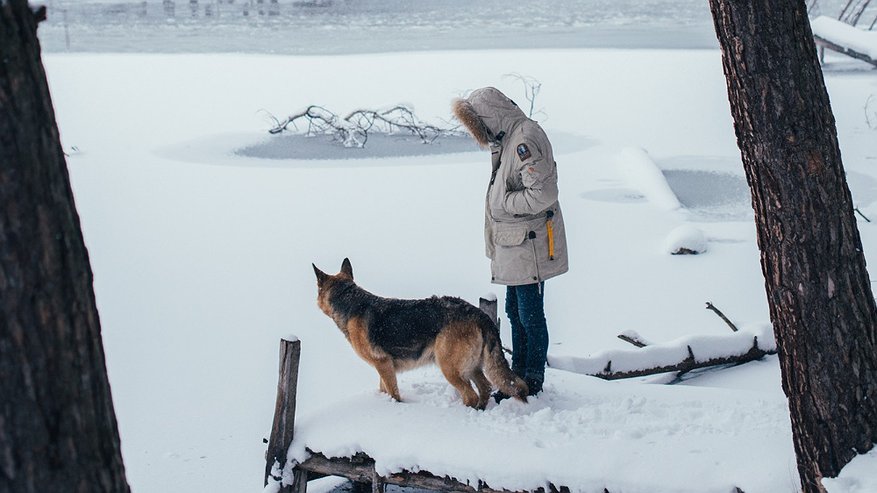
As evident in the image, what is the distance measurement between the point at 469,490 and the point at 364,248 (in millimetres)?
5935

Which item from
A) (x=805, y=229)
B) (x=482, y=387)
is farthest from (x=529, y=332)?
(x=805, y=229)

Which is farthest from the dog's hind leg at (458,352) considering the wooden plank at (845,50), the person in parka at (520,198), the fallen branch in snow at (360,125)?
the wooden plank at (845,50)

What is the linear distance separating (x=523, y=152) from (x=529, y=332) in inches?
33.1

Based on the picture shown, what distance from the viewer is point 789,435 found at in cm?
422

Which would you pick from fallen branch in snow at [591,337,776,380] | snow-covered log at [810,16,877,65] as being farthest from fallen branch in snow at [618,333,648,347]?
snow-covered log at [810,16,877,65]

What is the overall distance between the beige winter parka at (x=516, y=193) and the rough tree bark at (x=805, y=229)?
106 cm

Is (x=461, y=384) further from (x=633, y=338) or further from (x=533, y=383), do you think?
(x=633, y=338)

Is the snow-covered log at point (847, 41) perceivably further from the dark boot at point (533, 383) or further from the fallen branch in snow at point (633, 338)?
the dark boot at point (533, 383)

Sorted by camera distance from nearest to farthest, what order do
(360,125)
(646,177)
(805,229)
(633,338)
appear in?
(805,229) < (633,338) < (646,177) < (360,125)

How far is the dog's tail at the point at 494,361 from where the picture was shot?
4.62m

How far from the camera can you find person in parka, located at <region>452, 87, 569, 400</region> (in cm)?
445

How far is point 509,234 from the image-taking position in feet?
15.0

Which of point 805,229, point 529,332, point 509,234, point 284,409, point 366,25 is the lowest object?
point 284,409

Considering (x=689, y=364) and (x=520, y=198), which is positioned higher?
(x=520, y=198)
